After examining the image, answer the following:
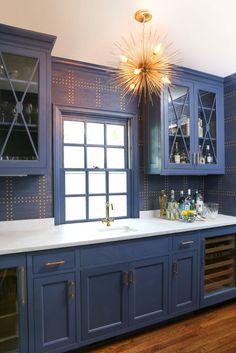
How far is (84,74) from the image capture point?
2406 mm

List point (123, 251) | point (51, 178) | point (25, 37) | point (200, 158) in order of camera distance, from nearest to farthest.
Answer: point (25, 37), point (123, 251), point (51, 178), point (200, 158)

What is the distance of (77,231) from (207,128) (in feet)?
6.06

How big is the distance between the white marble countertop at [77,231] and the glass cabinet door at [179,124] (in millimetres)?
674

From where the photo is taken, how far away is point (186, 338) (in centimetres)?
201

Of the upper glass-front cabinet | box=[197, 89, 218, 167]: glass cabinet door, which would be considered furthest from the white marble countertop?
box=[197, 89, 218, 167]: glass cabinet door

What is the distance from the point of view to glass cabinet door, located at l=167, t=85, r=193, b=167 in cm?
251

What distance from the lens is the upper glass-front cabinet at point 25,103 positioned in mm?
1812

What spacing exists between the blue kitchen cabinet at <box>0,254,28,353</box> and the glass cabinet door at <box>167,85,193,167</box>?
1.70 meters

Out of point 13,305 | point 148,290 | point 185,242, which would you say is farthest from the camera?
point 185,242

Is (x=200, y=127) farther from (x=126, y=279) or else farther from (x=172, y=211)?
(x=126, y=279)

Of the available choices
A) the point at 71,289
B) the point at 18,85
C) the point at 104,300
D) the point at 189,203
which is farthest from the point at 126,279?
the point at 18,85

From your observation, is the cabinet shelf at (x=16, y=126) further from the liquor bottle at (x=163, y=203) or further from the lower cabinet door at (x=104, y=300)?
the liquor bottle at (x=163, y=203)

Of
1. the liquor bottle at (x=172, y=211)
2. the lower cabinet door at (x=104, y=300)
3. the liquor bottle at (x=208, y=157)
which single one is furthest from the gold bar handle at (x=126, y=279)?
the liquor bottle at (x=208, y=157)

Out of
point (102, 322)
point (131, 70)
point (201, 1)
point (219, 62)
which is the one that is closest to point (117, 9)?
point (131, 70)
